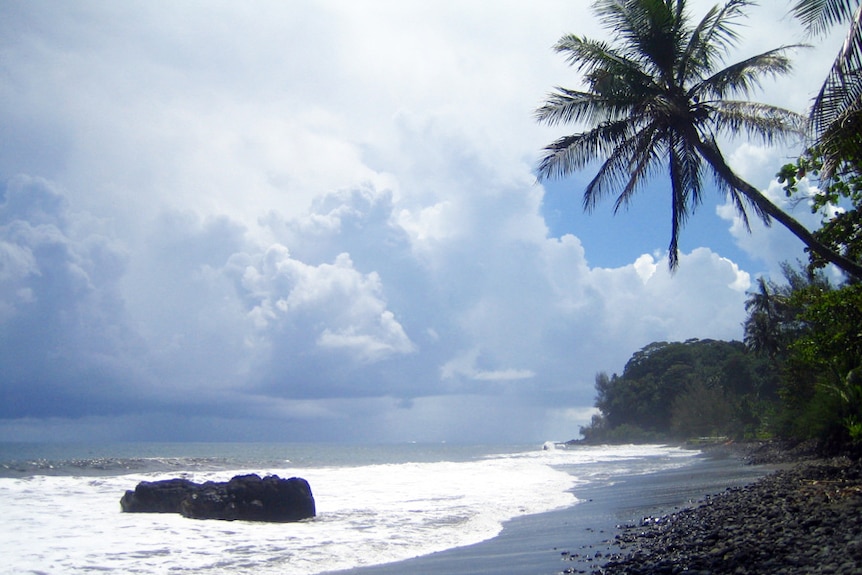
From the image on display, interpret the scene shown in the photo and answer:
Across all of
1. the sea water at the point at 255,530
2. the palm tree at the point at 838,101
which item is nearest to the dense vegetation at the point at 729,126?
the palm tree at the point at 838,101

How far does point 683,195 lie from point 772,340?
2812cm

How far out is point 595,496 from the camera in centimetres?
1700

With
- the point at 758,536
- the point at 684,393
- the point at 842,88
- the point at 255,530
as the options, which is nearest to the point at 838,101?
the point at 842,88

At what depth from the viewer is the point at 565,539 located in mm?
10312

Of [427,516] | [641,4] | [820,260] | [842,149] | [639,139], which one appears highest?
[641,4]

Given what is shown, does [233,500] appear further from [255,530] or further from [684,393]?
[684,393]

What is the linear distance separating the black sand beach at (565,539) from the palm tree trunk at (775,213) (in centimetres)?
479

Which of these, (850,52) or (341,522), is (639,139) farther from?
(341,522)

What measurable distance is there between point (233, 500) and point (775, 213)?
440 inches

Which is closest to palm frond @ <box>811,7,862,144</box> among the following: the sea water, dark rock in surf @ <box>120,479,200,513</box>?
the sea water

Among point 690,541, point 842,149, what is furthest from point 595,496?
point 842,149

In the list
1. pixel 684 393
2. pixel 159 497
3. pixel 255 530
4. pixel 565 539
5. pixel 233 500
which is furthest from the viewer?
pixel 684 393

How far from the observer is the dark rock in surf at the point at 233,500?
14.1 m

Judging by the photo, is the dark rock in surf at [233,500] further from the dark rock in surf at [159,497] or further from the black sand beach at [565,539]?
the black sand beach at [565,539]
